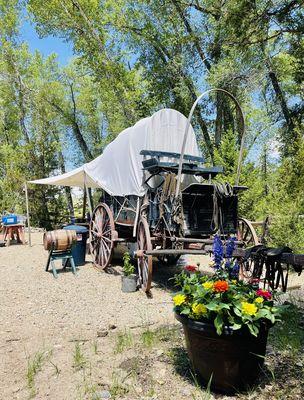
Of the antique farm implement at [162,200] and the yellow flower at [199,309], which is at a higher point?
the antique farm implement at [162,200]

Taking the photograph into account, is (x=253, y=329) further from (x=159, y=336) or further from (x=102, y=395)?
(x=159, y=336)

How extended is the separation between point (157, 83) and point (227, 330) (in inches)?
603

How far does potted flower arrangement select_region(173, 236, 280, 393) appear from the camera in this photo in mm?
2596

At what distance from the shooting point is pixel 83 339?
13.9 feet

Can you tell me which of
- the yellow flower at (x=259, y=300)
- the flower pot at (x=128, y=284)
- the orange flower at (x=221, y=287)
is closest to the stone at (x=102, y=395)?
the orange flower at (x=221, y=287)

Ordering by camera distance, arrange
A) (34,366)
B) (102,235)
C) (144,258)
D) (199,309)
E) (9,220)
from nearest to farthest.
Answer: (199,309) < (34,366) < (144,258) < (102,235) < (9,220)

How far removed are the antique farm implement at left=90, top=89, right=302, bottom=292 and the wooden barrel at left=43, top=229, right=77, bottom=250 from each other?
82 cm

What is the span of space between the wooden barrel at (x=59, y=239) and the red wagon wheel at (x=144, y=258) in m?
1.57

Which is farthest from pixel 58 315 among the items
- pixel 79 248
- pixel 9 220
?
pixel 9 220

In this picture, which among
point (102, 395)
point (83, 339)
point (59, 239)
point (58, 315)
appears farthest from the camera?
point (59, 239)

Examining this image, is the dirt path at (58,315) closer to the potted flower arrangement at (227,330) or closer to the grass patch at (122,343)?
the grass patch at (122,343)

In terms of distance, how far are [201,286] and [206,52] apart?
48.1ft

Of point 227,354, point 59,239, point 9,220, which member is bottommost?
point 227,354

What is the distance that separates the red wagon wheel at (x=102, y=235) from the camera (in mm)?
7793
